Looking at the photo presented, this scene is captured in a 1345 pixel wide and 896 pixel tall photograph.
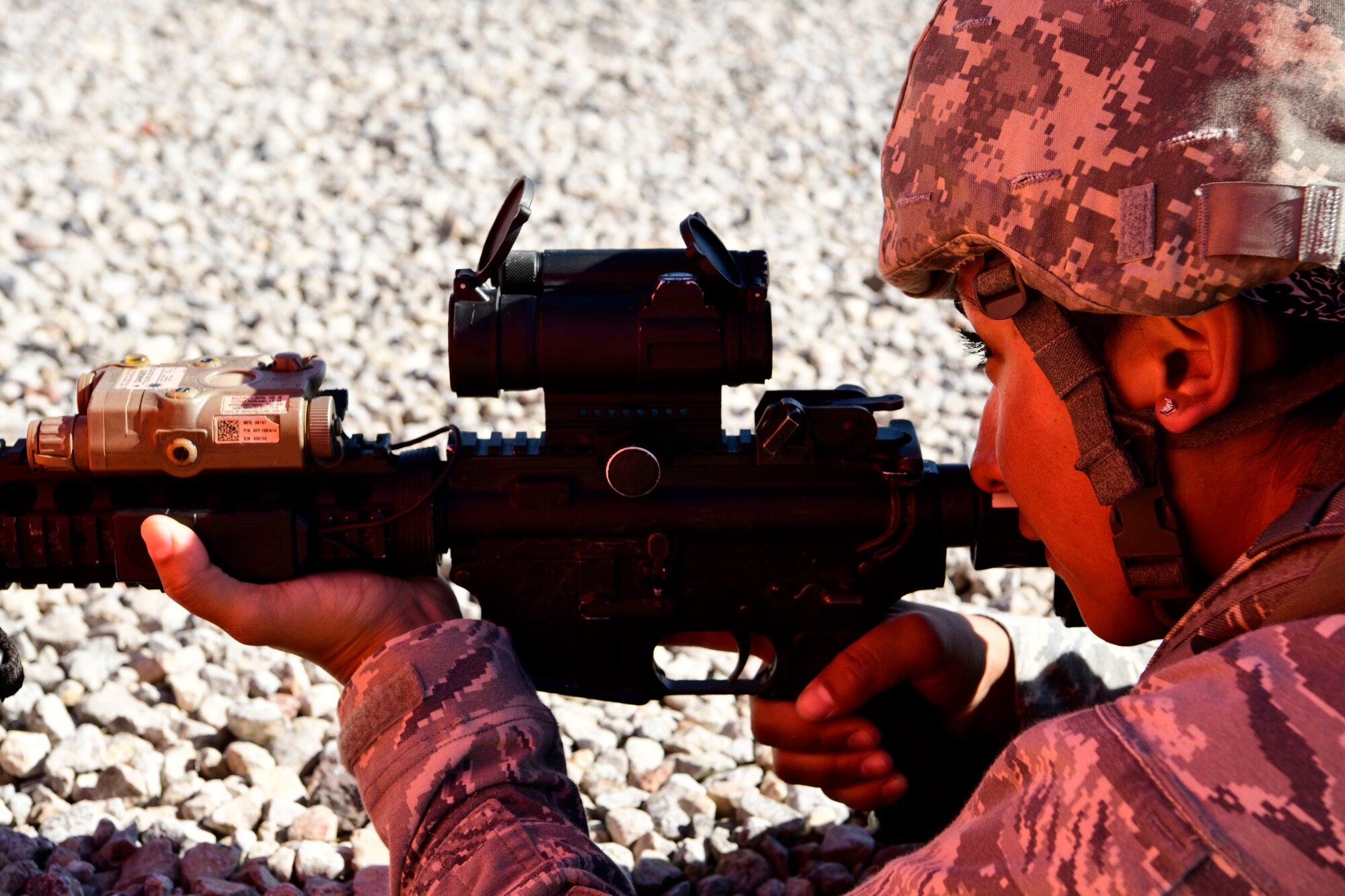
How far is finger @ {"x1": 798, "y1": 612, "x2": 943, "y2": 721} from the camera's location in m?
2.35

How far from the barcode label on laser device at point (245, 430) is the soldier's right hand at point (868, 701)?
105cm

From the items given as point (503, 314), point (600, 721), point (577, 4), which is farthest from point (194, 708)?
point (577, 4)

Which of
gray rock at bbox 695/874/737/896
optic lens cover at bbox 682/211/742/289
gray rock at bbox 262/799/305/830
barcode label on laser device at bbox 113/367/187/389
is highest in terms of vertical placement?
optic lens cover at bbox 682/211/742/289

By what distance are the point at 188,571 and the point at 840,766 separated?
1.26 meters

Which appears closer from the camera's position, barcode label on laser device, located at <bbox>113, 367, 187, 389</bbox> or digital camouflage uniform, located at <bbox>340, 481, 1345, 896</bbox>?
digital camouflage uniform, located at <bbox>340, 481, 1345, 896</bbox>

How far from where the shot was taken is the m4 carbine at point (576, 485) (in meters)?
2.05

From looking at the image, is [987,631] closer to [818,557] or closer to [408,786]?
[818,557]

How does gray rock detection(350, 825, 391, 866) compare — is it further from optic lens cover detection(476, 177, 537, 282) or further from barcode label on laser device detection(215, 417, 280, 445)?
optic lens cover detection(476, 177, 537, 282)

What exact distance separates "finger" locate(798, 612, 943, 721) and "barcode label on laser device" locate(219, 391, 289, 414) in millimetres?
1075

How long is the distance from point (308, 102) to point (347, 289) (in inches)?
65.2

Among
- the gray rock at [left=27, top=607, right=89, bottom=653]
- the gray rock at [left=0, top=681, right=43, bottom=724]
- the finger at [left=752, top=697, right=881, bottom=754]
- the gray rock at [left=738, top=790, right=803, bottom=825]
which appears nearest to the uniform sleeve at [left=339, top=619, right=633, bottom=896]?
the finger at [left=752, top=697, right=881, bottom=754]

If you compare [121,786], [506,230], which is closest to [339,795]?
[121,786]

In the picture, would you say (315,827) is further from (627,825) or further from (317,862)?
(627,825)

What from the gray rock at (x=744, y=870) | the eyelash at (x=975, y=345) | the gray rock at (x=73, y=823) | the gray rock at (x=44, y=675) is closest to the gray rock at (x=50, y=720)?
the gray rock at (x=44, y=675)
